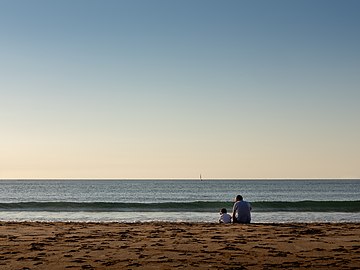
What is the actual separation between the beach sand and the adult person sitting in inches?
112

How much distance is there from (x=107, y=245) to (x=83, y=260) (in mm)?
2059

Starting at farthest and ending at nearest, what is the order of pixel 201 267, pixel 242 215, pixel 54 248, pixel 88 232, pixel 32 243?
pixel 242 215, pixel 88 232, pixel 32 243, pixel 54 248, pixel 201 267

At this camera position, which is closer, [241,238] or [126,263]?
[126,263]

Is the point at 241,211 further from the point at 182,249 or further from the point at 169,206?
the point at 169,206

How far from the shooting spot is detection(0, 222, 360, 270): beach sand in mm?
8562

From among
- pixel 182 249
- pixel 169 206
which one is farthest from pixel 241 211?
pixel 169 206

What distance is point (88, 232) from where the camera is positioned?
1402 centimetres

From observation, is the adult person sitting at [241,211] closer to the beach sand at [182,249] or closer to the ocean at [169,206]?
the beach sand at [182,249]

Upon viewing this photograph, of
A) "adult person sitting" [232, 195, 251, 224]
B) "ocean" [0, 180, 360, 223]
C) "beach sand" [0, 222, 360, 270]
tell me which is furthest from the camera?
"ocean" [0, 180, 360, 223]

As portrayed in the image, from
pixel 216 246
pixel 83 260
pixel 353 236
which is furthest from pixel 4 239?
pixel 353 236

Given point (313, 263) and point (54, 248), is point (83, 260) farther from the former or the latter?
point (313, 263)

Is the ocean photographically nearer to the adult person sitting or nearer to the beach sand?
the adult person sitting

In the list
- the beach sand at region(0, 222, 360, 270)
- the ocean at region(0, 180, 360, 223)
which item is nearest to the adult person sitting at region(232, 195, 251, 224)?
the beach sand at region(0, 222, 360, 270)

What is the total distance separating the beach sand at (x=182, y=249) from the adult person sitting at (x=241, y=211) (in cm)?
285
